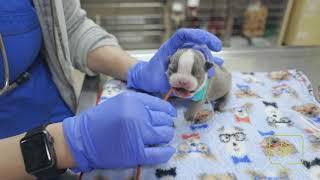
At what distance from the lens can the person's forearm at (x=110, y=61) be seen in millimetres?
1010

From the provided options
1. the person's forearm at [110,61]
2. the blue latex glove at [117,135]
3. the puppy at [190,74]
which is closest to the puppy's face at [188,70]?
the puppy at [190,74]

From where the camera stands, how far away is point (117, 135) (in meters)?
0.64

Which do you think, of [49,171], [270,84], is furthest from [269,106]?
[49,171]

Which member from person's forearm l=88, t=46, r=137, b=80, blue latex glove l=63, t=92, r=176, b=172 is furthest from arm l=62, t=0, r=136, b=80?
blue latex glove l=63, t=92, r=176, b=172

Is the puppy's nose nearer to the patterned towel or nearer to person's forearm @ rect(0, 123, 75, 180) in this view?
the patterned towel

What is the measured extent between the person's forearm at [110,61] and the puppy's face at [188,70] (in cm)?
25

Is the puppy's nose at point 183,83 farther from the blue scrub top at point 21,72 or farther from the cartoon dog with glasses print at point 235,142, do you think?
the blue scrub top at point 21,72

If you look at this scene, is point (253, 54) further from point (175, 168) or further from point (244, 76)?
point (175, 168)

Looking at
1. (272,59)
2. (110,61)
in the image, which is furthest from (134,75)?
(272,59)

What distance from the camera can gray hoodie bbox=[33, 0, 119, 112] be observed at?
826 millimetres

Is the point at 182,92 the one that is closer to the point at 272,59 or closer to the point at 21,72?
the point at 21,72

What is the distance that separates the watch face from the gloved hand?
0.40 meters

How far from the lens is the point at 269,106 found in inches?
37.2

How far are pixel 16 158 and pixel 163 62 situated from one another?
46 cm
